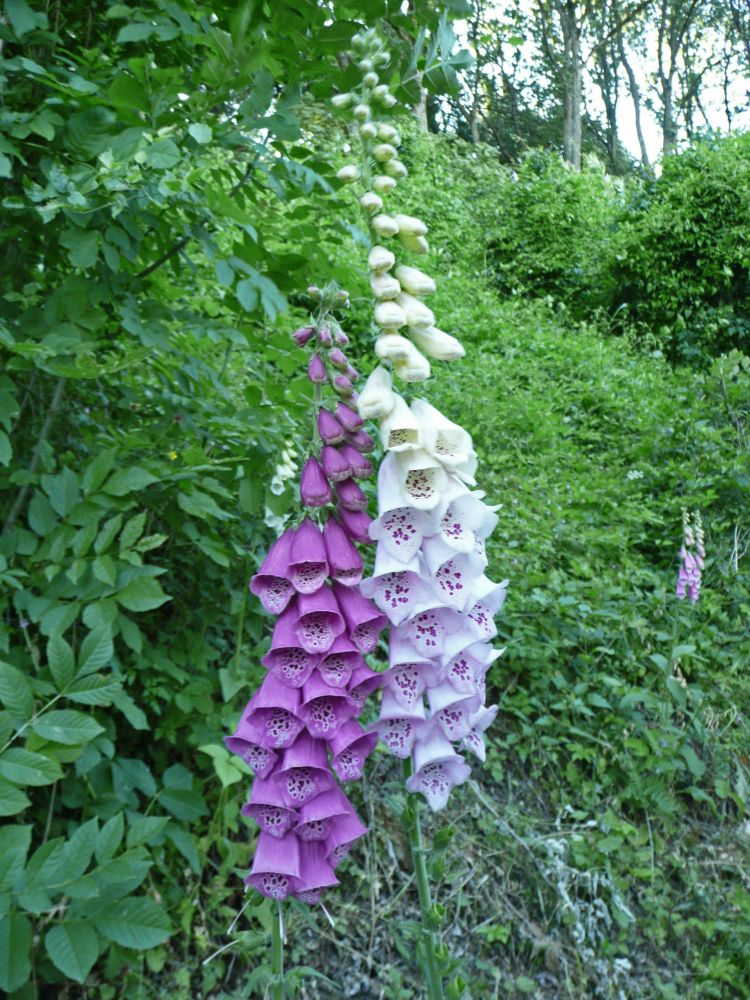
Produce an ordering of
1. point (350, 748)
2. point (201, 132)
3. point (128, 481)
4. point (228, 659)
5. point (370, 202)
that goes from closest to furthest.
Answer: point (370, 202), point (350, 748), point (201, 132), point (128, 481), point (228, 659)

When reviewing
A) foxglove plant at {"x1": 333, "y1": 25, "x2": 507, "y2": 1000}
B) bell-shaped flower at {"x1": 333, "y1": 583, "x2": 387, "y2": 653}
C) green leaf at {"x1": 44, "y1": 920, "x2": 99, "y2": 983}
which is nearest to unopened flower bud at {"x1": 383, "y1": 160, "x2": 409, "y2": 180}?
foxglove plant at {"x1": 333, "y1": 25, "x2": 507, "y2": 1000}

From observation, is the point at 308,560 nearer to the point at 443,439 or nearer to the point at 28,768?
the point at 443,439

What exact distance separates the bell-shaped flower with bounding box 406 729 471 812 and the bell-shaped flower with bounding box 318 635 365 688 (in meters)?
0.18

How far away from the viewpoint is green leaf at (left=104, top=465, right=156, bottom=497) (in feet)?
6.30

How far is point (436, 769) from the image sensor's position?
1.52 meters

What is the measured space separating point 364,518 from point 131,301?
106 cm

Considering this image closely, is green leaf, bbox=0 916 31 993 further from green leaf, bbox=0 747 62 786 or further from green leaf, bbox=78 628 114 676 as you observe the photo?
green leaf, bbox=78 628 114 676

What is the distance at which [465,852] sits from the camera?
2.82m

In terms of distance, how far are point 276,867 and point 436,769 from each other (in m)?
0.33

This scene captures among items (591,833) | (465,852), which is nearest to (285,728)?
(465,852)

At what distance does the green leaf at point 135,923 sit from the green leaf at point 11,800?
0.29 m

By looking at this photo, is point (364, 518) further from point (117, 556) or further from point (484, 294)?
point (484, 294)

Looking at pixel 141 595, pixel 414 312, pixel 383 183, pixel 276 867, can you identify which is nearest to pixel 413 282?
pixel 414 312

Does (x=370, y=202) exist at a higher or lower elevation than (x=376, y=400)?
higher
